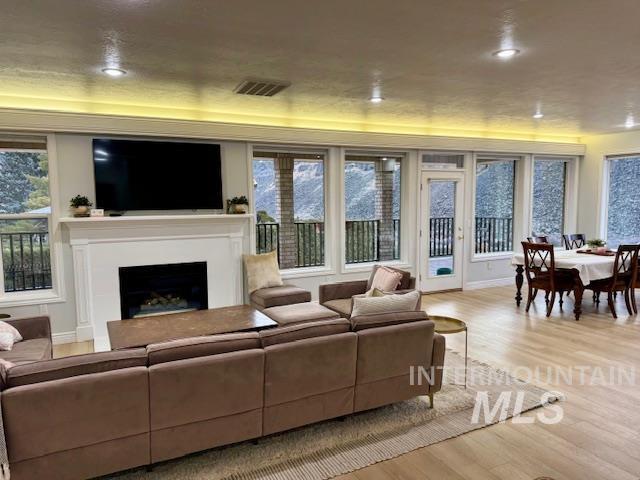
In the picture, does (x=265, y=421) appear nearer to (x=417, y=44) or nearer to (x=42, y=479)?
(x=42, y=479)

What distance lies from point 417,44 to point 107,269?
4.10 m

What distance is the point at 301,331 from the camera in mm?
2775

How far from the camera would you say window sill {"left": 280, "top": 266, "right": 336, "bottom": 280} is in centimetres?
619

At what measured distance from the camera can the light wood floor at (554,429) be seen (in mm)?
2523

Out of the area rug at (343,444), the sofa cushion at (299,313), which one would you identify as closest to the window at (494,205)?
the sofa cushion at (299,313)

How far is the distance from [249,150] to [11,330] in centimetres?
332

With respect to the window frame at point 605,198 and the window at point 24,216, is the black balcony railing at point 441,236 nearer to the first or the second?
the window frame at point 605,198

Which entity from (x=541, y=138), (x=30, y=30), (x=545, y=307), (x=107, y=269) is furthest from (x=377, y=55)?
(x=541, y=138)

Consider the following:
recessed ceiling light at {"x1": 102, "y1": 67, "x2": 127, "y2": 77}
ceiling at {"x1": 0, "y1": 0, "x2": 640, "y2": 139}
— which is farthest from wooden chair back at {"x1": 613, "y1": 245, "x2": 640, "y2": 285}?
recessed ceiling light at {"x1": 102, "y1": 67, "x2": 127, "y2": 77}

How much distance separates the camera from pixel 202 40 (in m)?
2.87

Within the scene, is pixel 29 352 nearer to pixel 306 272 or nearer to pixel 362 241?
pixel 306 272

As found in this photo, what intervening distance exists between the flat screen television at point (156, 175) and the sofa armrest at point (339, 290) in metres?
1.81

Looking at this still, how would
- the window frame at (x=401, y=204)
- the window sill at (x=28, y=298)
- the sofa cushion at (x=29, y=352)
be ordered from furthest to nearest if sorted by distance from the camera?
the window frame at (x=401, y=204) → the window sill at (x=28, y=298) → the sofa cushion at (x=29, y=352)

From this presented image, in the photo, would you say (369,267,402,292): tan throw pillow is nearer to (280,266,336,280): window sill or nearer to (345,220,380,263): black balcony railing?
(280,266,336,280): window sill
